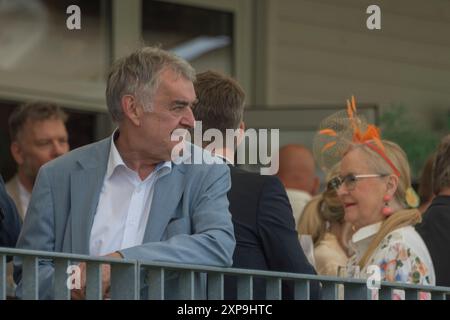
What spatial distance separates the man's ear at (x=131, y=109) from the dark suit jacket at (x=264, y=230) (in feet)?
1.78

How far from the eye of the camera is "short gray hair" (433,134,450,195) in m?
6.97

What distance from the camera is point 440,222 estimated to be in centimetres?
687

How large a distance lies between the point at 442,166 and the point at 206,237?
1949 mm

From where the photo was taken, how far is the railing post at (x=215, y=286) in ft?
16.8

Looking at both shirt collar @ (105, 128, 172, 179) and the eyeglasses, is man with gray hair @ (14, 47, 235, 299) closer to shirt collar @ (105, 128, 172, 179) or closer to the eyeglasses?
shirt collar @ (105, 128, 172, 179)

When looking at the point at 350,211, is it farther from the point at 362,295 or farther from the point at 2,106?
the point at 2,106

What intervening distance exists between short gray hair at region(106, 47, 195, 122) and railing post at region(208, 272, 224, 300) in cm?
90

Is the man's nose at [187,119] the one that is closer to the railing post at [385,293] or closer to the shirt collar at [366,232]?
the railing post at [385,293]

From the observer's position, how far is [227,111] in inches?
244

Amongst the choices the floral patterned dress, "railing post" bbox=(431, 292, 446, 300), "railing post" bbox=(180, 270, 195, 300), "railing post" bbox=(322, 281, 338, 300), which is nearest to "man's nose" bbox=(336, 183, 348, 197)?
the floral patterned dress

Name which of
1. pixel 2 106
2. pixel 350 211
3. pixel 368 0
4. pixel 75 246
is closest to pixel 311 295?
pixel 75 246

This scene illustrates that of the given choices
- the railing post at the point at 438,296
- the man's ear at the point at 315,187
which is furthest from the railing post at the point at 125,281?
the man's ear at the point at 315,187

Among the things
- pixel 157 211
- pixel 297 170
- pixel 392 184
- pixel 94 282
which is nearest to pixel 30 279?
pixel 94 282
